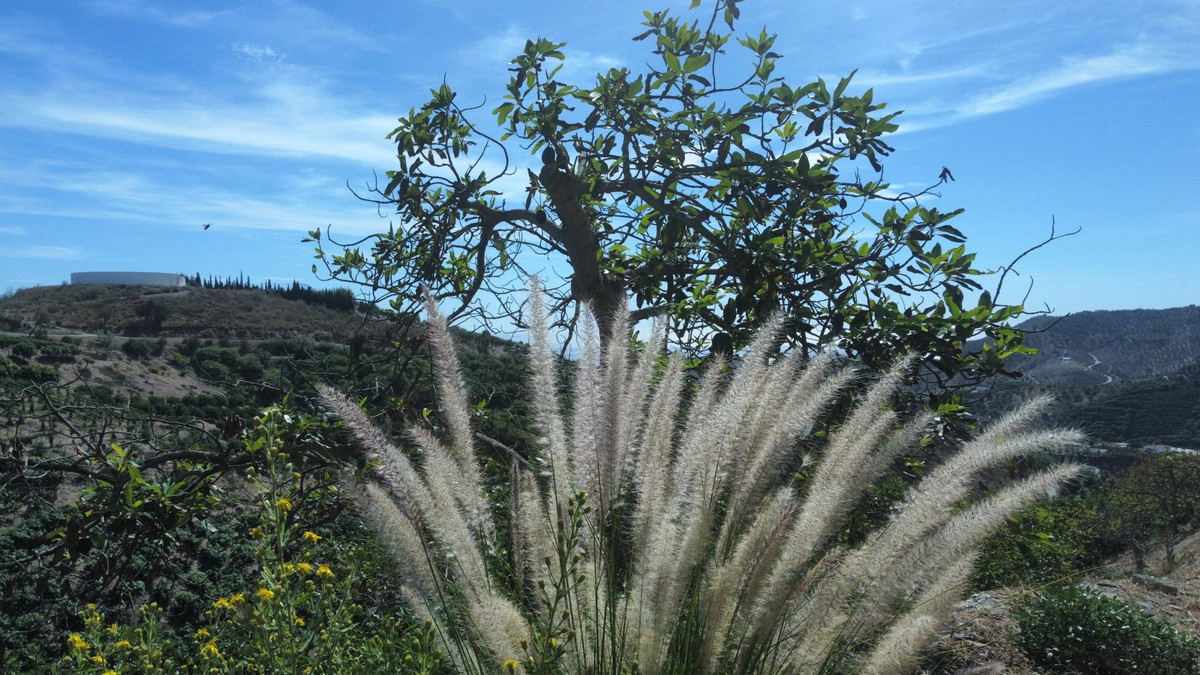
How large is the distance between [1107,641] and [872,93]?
2.65 meters

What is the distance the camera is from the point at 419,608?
5.33 ft

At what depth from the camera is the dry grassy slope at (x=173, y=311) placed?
26266 millimetres

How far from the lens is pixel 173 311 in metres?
32.1

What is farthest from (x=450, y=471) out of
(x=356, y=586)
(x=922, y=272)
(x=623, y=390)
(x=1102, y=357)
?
(x=1102, y=357)

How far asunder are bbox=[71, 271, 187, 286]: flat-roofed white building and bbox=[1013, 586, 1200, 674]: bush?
43.4 m

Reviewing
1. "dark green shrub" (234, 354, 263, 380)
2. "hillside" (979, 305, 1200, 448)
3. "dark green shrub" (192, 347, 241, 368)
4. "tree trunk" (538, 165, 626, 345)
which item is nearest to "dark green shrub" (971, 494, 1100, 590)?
"hillside" (979, 305, 1200, 448)

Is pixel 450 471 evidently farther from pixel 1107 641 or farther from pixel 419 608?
pixel 1107 641

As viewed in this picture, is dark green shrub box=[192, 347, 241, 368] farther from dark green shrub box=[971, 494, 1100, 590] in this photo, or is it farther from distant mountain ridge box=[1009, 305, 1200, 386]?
distant mountain ridge box=[1009, 305, 1200, 386]

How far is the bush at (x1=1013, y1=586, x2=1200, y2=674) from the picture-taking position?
3.39 meters

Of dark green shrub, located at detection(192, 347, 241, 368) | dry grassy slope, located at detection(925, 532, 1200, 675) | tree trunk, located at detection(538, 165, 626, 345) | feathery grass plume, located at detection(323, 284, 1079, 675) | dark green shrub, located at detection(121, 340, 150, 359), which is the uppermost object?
dark green shrub, located at detection(121, 340, 150, 359)

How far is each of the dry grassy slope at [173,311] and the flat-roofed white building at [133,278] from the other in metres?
1.11

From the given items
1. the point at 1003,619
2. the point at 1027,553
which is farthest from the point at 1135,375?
the point at 1003,619

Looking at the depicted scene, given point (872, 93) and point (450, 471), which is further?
point (872, 93)

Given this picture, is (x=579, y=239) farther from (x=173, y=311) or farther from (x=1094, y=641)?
(x=173, y=311)
